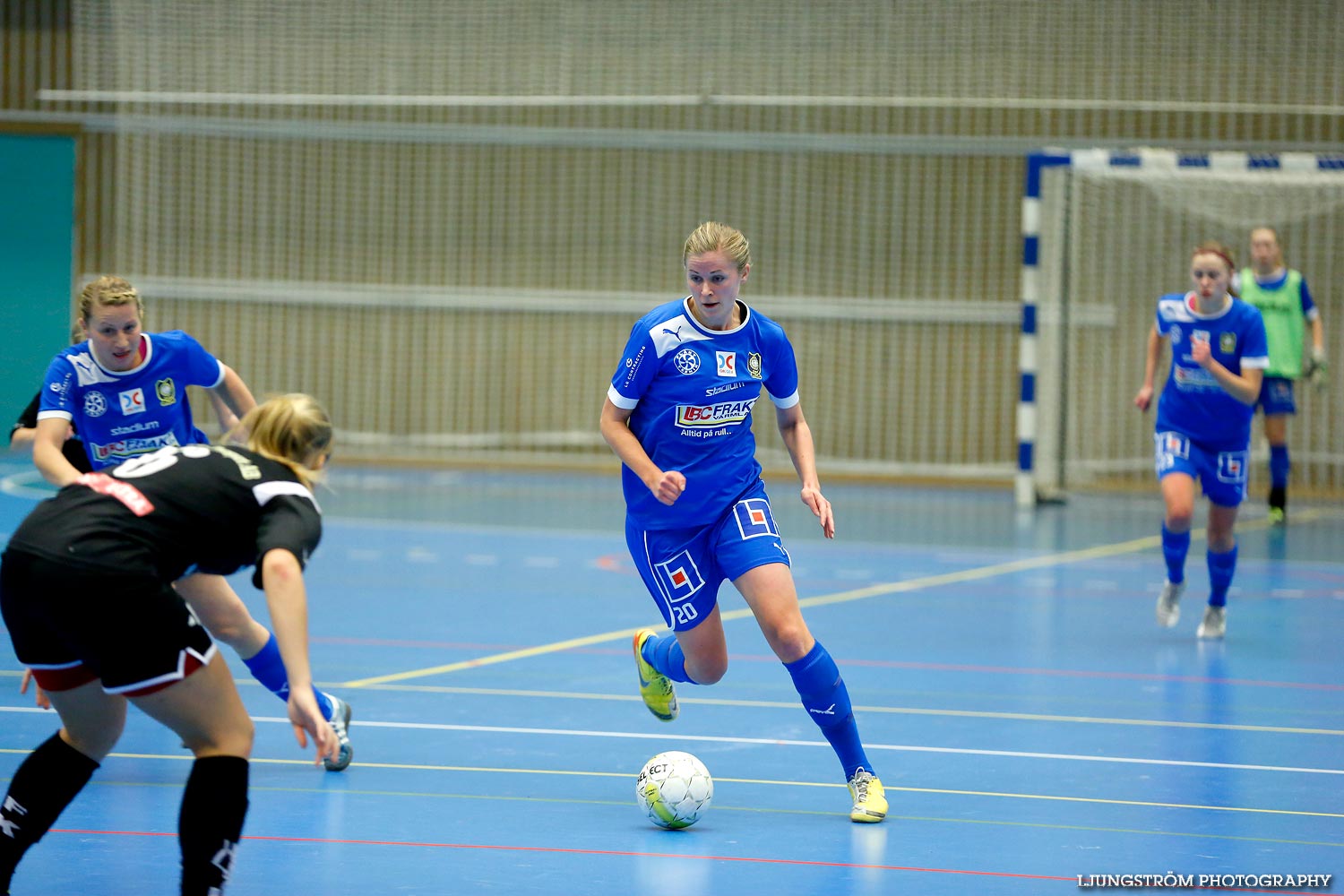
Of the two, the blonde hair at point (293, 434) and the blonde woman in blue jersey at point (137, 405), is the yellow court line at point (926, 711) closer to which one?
the blonde woman in blue jersey at point (137, 405)

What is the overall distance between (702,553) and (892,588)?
4815mm

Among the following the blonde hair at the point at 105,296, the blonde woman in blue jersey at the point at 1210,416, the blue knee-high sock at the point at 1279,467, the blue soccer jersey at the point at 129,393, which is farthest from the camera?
the blue knee-high sock at the point at 1279,467

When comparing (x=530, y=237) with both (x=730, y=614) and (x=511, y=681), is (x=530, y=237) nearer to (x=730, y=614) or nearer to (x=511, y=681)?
(x=730, y=614)

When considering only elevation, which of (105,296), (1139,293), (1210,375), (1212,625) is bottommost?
(1212,625)

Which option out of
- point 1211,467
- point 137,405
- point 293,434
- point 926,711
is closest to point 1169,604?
point 1211,467

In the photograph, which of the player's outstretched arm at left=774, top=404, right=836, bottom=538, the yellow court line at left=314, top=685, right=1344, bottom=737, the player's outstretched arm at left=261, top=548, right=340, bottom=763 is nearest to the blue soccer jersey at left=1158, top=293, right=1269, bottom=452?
the yellow court line at left=314, top=685, right=1344, bottom=737

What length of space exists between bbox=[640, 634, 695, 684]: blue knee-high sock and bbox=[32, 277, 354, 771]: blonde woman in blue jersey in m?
1.02

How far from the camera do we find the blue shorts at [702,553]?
4590mm

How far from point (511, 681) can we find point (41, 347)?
40.6 ft

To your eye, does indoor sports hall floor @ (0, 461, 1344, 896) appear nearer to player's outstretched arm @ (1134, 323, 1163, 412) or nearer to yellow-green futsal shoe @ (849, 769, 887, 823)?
yellow-green futsal shoe @ (849, 769, 887, 823)

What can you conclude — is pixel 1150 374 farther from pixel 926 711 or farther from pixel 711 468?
pixel 711 468

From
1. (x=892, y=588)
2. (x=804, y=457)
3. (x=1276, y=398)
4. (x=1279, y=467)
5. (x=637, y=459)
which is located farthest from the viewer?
(x=1279, y=467)

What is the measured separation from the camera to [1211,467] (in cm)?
745

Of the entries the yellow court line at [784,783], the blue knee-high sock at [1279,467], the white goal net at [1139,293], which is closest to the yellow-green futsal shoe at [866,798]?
the yellow court line at [784,783]
